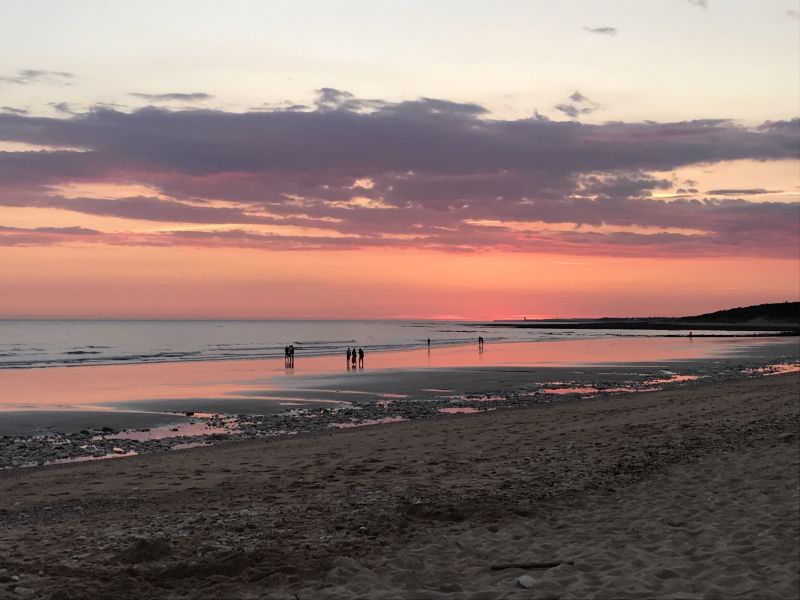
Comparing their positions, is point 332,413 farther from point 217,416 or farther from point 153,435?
point 153,435

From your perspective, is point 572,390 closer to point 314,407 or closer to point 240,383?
point 314,407

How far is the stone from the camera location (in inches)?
295

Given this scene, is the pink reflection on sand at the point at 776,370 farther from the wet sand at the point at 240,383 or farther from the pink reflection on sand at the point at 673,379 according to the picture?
the pink reflection on sand at the point at 673,379

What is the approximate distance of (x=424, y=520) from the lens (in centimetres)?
1030

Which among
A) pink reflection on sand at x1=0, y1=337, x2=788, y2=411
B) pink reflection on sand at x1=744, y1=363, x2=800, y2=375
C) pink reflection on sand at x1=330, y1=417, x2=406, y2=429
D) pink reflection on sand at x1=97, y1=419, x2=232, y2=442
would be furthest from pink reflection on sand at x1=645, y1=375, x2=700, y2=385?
pink reflection on sand at x1=97, y1=419, x2=232, y2=442

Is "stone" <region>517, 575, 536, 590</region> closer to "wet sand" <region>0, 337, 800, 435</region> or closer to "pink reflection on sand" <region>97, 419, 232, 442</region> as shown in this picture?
"pink reflection on sand" <region>97, 419, 232, 442</region>

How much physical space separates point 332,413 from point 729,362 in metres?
38.9

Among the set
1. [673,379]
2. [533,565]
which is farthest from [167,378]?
[533,565]

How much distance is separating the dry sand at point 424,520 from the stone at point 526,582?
5 cm

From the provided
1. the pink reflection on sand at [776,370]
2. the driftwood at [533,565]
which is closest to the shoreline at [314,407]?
the pink reflection on sand at [776,370]

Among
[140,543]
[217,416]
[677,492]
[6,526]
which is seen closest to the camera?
[140,543]

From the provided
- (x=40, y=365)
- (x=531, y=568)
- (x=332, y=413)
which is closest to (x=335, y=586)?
(x=531, y=568)

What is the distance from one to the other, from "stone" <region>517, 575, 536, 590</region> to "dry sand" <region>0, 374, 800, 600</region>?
0.17 feet

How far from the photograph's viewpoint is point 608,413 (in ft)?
75.8
